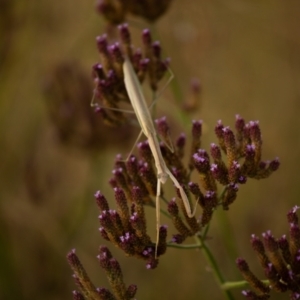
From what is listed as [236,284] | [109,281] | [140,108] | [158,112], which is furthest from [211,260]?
[158,112]

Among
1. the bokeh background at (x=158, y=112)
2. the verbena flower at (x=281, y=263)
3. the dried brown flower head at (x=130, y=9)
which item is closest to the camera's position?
the verbena flower at (x=281, y=263)

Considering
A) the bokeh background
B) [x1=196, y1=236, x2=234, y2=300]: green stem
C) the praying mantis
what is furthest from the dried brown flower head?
[x1=196, y1=236, x2=234, y2=300]: green stem

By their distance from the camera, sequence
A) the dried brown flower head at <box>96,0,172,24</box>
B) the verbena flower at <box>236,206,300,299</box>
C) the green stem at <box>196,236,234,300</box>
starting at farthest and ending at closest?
the dried brown flower head at <box>96,0,172,24</box>
the green stem at <box>196,236,234,300</box>
the verbena flower at <box>236,206,300,299</box>

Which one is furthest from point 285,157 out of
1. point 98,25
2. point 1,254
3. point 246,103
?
point 1,254

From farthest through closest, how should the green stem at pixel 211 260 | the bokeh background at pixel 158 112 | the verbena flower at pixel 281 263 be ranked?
the bokeh background at pixel 158 112
the green stem at pixel 211 260
the verbena flower at pixel 281 263

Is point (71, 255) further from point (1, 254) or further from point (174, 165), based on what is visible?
point (1, 254)

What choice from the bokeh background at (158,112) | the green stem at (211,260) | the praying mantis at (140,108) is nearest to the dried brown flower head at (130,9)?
the praying mantis at (140,108)

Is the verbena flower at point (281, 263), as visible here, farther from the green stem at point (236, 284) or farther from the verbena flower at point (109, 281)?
the verbena flower at point (109, 281)

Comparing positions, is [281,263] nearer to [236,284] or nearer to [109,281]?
[236,284]

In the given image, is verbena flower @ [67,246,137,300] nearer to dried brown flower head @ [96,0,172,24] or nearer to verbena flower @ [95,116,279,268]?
verbena flower @ [95,116,279,268]
